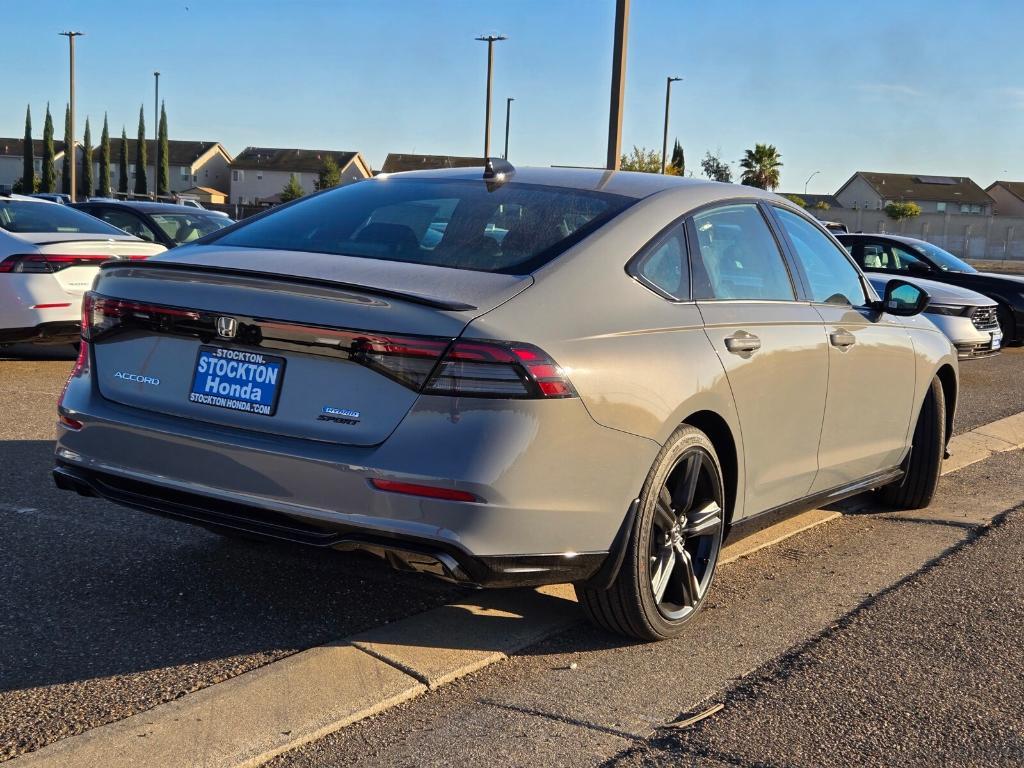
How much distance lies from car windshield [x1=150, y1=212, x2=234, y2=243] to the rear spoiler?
8945mm

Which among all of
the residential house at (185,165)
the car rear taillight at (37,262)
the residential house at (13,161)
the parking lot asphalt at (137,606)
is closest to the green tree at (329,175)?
the residential house at (185,165)

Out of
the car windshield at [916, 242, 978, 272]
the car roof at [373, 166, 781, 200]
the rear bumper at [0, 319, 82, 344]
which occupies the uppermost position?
the car windshield at [916, 242, 978, 272]

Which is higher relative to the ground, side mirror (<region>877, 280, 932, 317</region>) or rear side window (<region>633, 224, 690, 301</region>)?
rear side window (<region>633, 224, 690, 301</region>)

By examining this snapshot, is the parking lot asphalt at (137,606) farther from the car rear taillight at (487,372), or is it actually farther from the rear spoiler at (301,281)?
the rear spoiler at (301,281)

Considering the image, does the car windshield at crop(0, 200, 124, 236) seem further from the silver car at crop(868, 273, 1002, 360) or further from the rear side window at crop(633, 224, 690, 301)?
the silver car at crop(868, 273, 1002, 360)

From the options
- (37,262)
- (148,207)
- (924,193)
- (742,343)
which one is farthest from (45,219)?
(924,193)

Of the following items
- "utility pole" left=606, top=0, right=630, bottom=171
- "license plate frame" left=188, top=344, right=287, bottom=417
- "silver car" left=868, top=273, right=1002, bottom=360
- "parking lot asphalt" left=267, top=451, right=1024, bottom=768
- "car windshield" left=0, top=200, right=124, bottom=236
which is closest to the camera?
"parking lot asphalt" left=267, top=451, right=1024, bottom=768

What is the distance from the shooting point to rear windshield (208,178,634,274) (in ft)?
12.4

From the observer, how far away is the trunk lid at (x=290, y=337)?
3256 millimetres

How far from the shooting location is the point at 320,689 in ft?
11.0

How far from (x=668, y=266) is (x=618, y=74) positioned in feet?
39.6

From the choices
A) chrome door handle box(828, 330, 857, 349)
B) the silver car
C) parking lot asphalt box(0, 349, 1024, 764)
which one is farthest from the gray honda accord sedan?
the silver car

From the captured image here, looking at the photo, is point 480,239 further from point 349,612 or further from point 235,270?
point 349,612

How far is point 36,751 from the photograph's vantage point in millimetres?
2865
